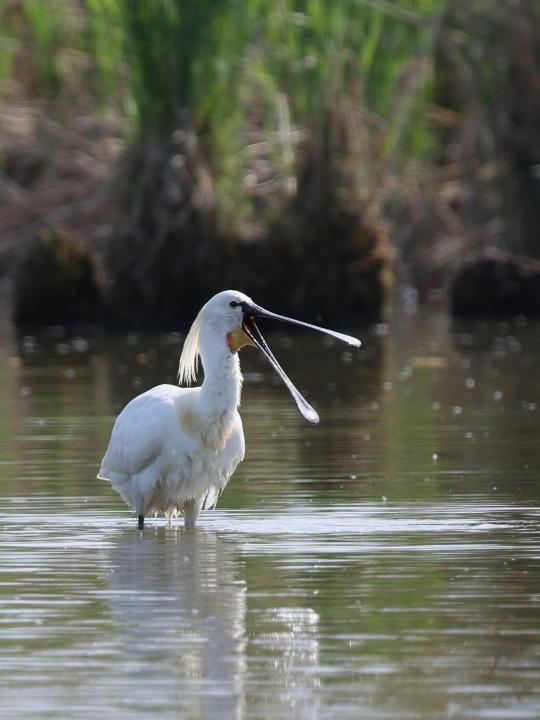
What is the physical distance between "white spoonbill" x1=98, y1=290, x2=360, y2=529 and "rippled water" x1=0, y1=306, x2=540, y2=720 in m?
0.16

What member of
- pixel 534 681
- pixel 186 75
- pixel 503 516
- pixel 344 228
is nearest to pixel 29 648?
pixel 534 681

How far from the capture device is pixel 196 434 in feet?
29.5

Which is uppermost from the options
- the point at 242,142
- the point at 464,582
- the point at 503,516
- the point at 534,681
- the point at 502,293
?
the point at 534,681

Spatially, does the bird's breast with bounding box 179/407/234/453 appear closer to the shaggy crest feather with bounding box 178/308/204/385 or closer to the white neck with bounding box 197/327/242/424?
the white neck with bounding box 197/327/242/424

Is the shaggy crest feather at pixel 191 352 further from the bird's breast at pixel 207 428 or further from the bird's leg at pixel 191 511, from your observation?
the bird's leg at pixel 191 511

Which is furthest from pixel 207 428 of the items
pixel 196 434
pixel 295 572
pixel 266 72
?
pixel 266 72

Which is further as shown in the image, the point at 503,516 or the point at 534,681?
the point at 503,516

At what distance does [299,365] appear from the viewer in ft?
57.3

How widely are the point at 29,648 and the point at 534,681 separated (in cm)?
157

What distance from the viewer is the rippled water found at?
555 cm

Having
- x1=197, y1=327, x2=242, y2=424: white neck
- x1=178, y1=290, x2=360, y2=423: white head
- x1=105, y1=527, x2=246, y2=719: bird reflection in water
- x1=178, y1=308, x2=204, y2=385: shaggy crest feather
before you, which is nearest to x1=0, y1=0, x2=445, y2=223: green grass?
x1=178, y1=308, x2=204, y2=385: shaggy crest feather

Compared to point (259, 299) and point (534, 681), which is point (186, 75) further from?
point (534, 681)

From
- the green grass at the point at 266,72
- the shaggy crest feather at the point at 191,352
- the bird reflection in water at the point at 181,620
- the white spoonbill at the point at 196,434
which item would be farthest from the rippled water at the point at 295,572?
the green grass at the point at 266,72

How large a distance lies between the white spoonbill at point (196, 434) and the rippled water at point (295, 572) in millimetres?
161
